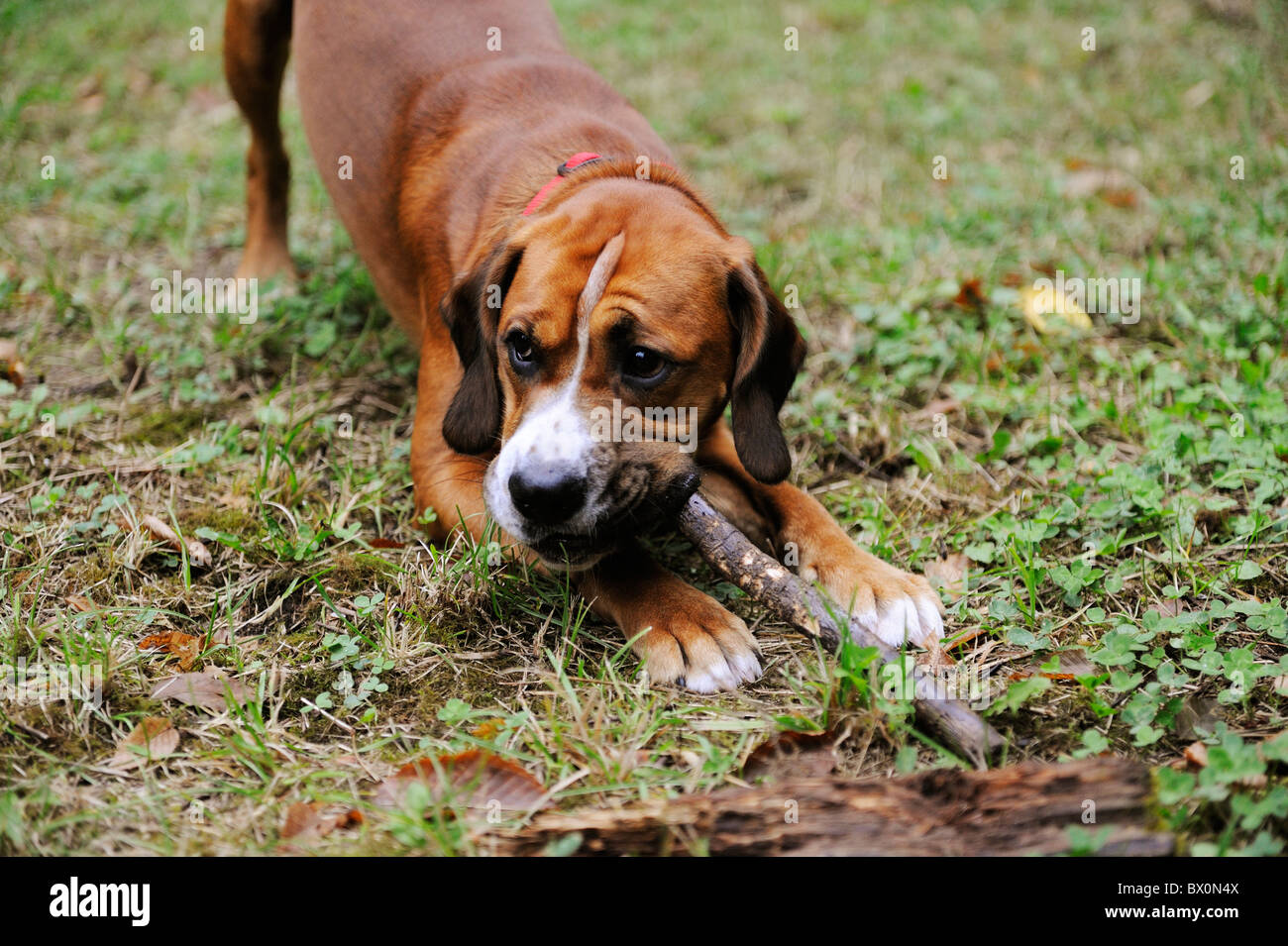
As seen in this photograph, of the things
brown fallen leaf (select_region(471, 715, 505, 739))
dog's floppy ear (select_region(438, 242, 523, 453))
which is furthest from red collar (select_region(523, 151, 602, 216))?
brown fallen leaf (select_region(471, 715, 505, 739))

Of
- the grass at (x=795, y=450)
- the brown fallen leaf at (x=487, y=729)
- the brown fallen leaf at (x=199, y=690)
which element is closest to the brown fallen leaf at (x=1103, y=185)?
the grass at (x=795, y=450)

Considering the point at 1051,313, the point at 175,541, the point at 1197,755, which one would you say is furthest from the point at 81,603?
the point at 1051,313

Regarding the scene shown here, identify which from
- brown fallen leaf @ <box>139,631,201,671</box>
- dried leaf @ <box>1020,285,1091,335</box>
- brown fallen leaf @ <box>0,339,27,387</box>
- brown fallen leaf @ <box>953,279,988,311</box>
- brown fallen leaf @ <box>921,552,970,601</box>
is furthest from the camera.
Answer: brown fallen leaf @ <box>953,279,988,311</box>

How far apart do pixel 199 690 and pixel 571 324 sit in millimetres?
1339

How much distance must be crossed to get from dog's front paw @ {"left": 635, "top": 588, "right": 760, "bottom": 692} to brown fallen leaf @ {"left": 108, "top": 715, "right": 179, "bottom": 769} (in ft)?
3.83

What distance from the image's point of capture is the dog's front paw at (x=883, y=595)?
9.16 feet

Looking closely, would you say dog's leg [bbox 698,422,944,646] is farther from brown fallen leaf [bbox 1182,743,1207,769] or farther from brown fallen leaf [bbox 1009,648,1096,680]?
brown fallen leaf [bbox 1182,743,1207,769]

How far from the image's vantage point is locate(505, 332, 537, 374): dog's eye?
9.28 feet

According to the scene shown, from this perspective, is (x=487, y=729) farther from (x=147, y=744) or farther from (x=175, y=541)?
(x=175, y=541)

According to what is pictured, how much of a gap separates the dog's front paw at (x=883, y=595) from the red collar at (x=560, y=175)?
1.36 metres

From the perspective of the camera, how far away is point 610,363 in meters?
2.75
